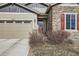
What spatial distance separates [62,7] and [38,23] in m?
2.45

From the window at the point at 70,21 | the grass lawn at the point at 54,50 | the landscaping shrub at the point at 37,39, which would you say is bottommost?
the grass lawn at the point at 54,50

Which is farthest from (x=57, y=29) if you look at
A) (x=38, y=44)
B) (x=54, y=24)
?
(x=38, y=44)

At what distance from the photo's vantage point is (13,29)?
21.9 m

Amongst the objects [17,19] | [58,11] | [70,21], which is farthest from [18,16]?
[70,21]

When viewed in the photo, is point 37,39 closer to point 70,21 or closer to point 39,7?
point 70,21

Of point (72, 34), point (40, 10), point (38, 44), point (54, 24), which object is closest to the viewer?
point (38, 44)

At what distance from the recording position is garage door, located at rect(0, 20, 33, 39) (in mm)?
21358

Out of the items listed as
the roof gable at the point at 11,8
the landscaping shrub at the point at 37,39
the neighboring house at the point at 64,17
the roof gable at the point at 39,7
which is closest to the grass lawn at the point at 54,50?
the landscaping shrub at the point at 37,39

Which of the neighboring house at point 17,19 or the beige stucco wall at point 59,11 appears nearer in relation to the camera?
the beige stucco wall at point 59,11

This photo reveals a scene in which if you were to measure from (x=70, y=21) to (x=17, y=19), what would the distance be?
15.1ft

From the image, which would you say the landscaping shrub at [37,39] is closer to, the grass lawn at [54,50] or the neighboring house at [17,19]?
the grass lawn at [54,50]

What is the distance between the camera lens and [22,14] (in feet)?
71.4

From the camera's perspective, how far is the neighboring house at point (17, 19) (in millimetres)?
21344

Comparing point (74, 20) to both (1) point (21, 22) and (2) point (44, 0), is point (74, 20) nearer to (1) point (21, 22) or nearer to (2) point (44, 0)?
(1) point (21, 22)
